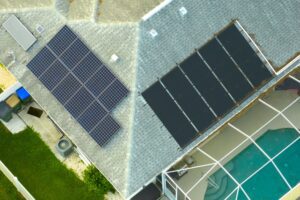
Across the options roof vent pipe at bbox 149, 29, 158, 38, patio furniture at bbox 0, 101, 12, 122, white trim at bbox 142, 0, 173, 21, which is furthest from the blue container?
white trim at bbox 142, 0, 173, 21

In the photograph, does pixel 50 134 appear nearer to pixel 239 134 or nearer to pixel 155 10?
pixel 155 10

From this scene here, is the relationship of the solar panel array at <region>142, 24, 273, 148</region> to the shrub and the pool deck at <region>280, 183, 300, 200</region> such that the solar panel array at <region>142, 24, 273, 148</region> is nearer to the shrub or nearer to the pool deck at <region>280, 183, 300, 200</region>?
the pool deck at <region>280, 183, 300, 200</region>

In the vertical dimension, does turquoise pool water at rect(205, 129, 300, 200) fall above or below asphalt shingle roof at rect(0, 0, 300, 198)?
below

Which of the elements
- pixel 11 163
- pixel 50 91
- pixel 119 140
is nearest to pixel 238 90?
pixel 119 140

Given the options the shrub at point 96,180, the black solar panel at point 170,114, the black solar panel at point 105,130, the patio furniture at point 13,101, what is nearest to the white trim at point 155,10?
the black solar panel at point 170,114

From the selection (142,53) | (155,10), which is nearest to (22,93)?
(142,53)

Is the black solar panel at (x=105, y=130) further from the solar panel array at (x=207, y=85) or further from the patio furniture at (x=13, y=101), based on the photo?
the patio furniture at (x=13, y=101)
